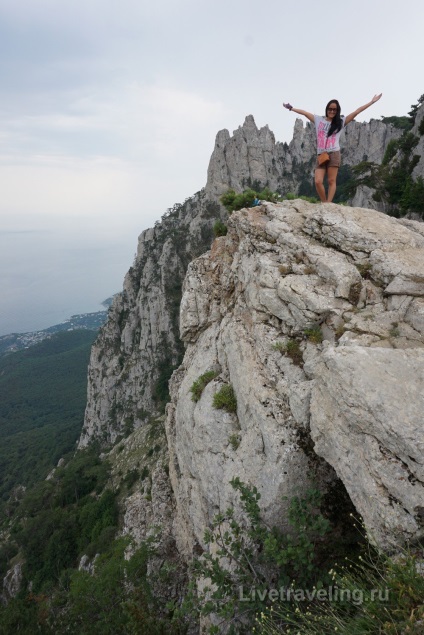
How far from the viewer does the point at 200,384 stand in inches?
412

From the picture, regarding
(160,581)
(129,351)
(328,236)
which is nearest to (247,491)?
(328,236)

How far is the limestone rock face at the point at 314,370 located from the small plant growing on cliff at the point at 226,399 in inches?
7.4

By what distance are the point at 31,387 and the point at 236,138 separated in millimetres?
156155

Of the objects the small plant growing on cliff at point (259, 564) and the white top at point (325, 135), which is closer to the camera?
the small plant growing on cliff at point (259, 564)

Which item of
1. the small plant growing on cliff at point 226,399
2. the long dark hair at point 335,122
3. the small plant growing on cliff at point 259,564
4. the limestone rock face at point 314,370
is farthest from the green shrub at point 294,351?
the long dark hair at point 335,122

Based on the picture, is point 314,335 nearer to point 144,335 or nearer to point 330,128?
point 330,128

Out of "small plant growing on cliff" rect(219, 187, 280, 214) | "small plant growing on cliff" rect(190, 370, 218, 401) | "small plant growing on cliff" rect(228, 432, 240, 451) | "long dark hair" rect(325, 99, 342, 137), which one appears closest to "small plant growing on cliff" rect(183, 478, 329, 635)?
"small plant growing on cliff" rect(228, 432, 240, 451)

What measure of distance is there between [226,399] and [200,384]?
1.57m

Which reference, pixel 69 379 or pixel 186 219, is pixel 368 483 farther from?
pixel 69 379

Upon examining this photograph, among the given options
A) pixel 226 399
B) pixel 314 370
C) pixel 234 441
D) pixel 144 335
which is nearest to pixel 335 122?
pixel 314 370

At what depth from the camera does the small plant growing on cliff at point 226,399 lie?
9023 millimetres

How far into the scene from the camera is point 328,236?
9.30 m

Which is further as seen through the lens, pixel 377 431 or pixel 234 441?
pixel 234 441

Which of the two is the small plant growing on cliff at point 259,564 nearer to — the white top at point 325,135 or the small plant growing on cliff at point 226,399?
the small plant growing on cliff at point 226,399
